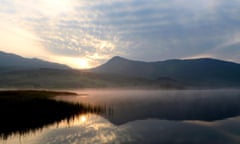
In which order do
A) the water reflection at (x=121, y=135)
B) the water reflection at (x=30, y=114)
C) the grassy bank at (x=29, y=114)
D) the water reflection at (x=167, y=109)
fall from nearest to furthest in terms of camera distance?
the water reflection at (x=121, y=135), the water reflection at (x=30, y=114), the grassy bank at (x=29, y=114), the water reflection at (x=167, y=109)

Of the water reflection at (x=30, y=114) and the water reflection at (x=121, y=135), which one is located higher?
the water reflection at (x=30, y=114)

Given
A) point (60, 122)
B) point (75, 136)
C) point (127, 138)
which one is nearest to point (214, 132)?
point (127, 138)

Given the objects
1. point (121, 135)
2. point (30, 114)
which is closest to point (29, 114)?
point (30, 114)

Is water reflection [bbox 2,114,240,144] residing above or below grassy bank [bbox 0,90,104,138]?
below

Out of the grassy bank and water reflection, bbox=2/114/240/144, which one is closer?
water reflection, bbox=2/114/240/144

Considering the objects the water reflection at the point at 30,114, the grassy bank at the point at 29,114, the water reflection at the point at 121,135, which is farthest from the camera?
the grassy bank at the point at 29,114

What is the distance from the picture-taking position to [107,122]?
34938 millimetres

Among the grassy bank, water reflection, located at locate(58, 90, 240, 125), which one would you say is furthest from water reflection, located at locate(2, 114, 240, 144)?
water reflection, located at locate(58, 90, 240, 125)

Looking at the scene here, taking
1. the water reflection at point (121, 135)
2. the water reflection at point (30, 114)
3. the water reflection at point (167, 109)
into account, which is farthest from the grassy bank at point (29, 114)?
the water reflection at point (167, 109)

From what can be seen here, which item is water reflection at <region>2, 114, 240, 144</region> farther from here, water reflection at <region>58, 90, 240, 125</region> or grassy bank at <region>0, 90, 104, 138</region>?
water reflection at <region>58, 90, 240, 125</region>

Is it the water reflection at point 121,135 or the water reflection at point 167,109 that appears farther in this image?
the water reflection at point 167,109

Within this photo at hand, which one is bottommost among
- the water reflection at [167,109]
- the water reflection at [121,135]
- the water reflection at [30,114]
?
the water reflection at [167,109]

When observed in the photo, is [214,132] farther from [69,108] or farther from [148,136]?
[69,108]

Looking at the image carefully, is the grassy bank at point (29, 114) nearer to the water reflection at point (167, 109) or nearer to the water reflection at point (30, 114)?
the water reflection at point (30, 114)
